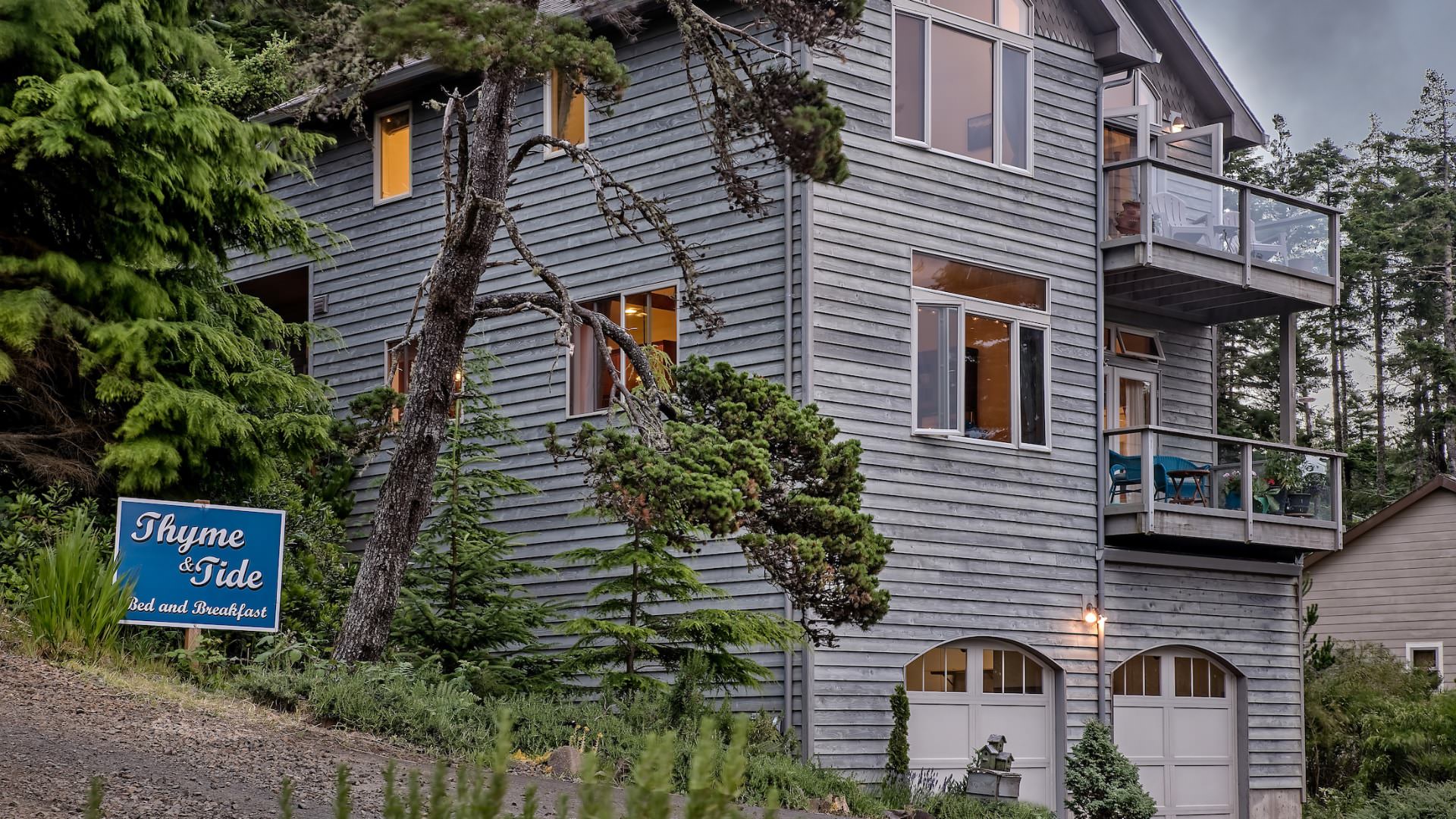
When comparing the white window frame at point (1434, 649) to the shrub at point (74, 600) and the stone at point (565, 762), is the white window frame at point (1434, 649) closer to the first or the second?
the stone at point (565, 762)

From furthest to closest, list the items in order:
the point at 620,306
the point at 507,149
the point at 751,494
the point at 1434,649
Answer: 1. the point at 1434,649
2. the point at 620,306
3. the point at 507,149
4. the point at 751,494

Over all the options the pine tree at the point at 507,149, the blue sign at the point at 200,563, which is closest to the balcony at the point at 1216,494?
the pine tree at the point at 507,149

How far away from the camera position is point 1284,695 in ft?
64.8

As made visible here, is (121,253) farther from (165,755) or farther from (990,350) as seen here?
(990,350)

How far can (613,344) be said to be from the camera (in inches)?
692

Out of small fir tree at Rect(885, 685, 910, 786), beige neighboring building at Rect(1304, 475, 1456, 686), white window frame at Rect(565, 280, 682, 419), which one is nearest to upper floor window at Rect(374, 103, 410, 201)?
white window frame at Rect(565, 280, 682, 419)

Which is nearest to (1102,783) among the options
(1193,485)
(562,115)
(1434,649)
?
(1193,485)

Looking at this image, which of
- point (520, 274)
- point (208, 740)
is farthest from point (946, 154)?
point (208, 740)

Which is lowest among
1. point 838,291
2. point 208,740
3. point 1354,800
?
point 1354,800

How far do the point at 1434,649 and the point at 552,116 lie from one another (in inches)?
764

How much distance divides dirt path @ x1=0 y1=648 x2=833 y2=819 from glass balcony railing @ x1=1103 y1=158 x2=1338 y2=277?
31.1 feet

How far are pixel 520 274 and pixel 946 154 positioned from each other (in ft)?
16.8

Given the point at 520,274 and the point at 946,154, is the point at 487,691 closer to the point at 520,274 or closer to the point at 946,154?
the point at 520,274

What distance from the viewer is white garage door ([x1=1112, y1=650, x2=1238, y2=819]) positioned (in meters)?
18.1
